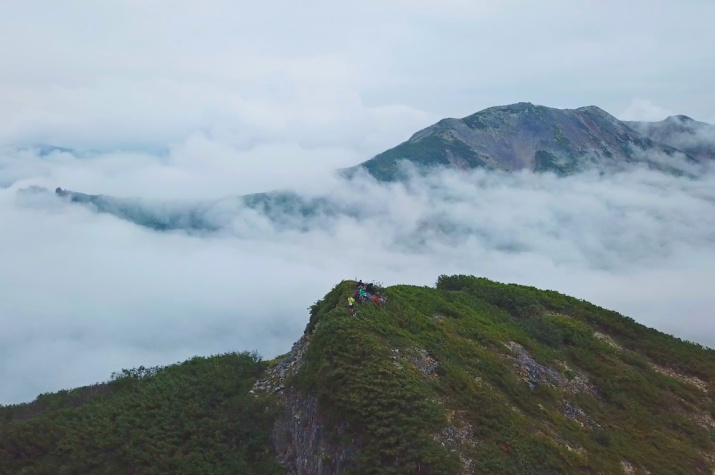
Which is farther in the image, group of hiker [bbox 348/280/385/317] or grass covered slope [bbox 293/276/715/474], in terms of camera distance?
group of hiker [bbox 348/280/385/317]

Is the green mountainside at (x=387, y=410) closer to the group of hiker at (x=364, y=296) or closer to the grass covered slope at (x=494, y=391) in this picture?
the grass covered slope at (x=494, y=391)

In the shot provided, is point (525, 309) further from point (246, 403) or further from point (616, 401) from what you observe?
point (246, 403)

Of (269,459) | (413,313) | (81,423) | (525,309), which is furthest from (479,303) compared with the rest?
(81,423)

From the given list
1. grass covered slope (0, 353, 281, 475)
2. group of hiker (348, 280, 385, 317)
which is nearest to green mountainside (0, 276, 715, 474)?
grass covered slope (0, 353, 281, 475)

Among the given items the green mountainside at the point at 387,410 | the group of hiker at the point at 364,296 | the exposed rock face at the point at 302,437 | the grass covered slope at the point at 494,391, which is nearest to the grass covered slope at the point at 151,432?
the green mountainside at the point at 387,410

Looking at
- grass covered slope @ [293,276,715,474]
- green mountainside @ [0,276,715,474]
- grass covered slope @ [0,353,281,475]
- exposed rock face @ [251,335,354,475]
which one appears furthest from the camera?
grass covered slope @ [0,353,281,475]

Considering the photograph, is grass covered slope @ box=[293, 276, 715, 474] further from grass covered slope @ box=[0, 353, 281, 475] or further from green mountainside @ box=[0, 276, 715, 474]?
grass covered slope @ box=[0, 353, 281, 475]
